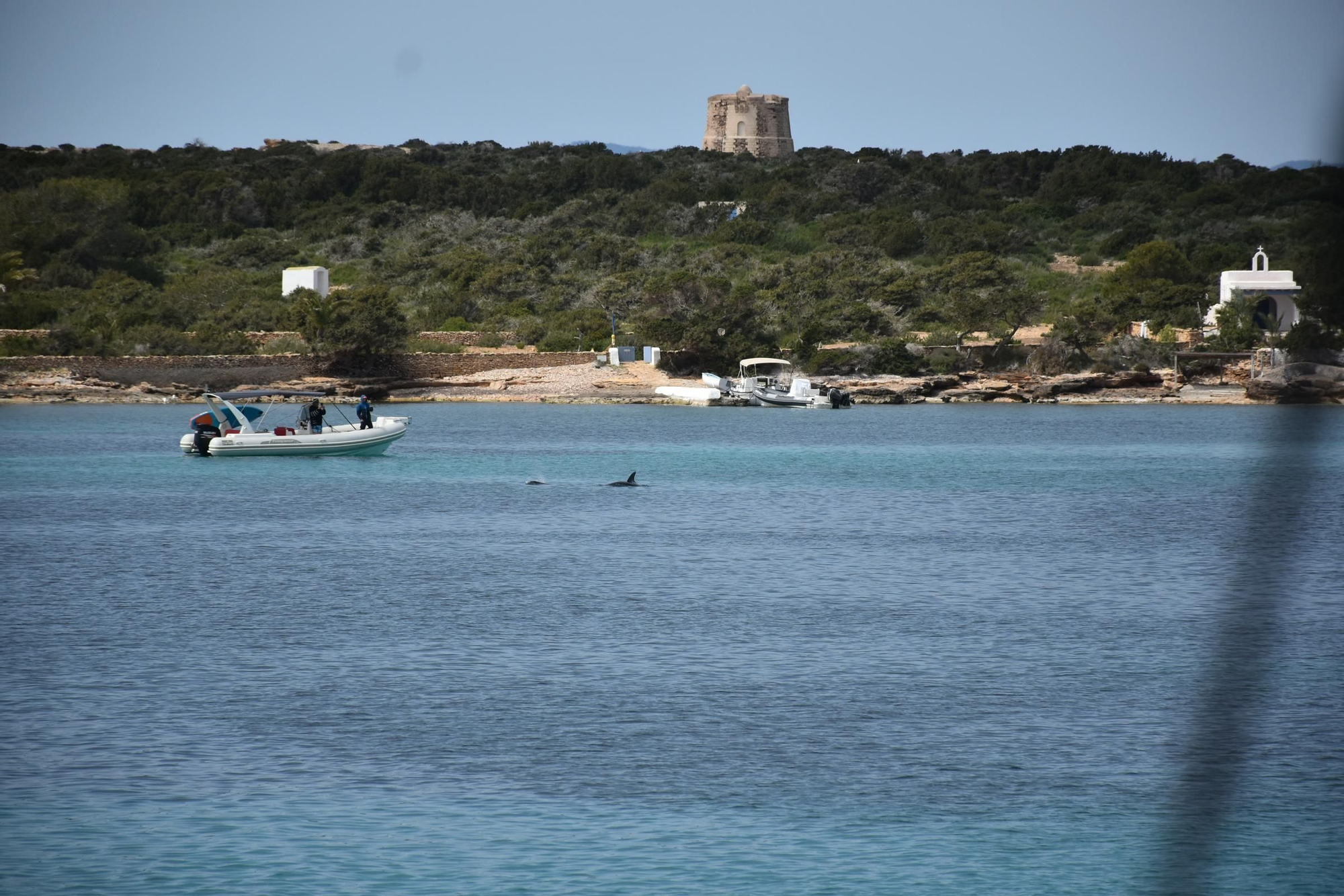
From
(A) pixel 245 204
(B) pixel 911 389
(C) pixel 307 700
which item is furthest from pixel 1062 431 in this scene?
(A) pixel 245 204

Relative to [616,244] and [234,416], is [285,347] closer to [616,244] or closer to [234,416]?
[616,244]

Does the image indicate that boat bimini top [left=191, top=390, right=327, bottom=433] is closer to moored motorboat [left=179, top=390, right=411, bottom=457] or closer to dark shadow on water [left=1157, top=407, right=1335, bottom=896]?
moored motorboat [left=179, top=390, right=411, bottom=457]

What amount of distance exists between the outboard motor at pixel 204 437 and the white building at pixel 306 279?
38.4 m

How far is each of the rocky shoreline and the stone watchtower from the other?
86961 millimetres

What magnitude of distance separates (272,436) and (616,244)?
55.8m

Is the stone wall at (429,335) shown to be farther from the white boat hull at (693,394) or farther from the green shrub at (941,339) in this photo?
the green shrub at (941,339)

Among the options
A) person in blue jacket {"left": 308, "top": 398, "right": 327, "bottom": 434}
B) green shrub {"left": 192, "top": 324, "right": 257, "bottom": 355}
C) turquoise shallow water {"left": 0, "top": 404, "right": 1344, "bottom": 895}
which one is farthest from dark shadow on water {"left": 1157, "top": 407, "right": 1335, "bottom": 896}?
green shrub {"left": 192, "top": 324, "right": 257, "bottom": 355}

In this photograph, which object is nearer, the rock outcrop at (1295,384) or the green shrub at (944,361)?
the rock outcrop at (1295,384)

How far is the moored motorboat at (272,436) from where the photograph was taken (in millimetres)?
44156

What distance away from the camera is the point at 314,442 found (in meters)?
44.1

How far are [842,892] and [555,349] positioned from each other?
72.2m

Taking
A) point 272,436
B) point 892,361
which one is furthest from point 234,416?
point 892,361

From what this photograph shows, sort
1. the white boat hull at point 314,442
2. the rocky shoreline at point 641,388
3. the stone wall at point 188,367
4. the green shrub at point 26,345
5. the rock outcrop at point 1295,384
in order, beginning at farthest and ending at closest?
the green shrub at point 26,345 < the stone wall at point 188,367 < the rocky shoreline at point 641,388 < the rock outcrop at point 1295,384 < the white boat hull at point 314,442

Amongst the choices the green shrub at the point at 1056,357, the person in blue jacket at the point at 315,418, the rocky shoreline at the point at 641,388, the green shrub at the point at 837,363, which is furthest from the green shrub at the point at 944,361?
the person in blue jacket at the point at 315,418
